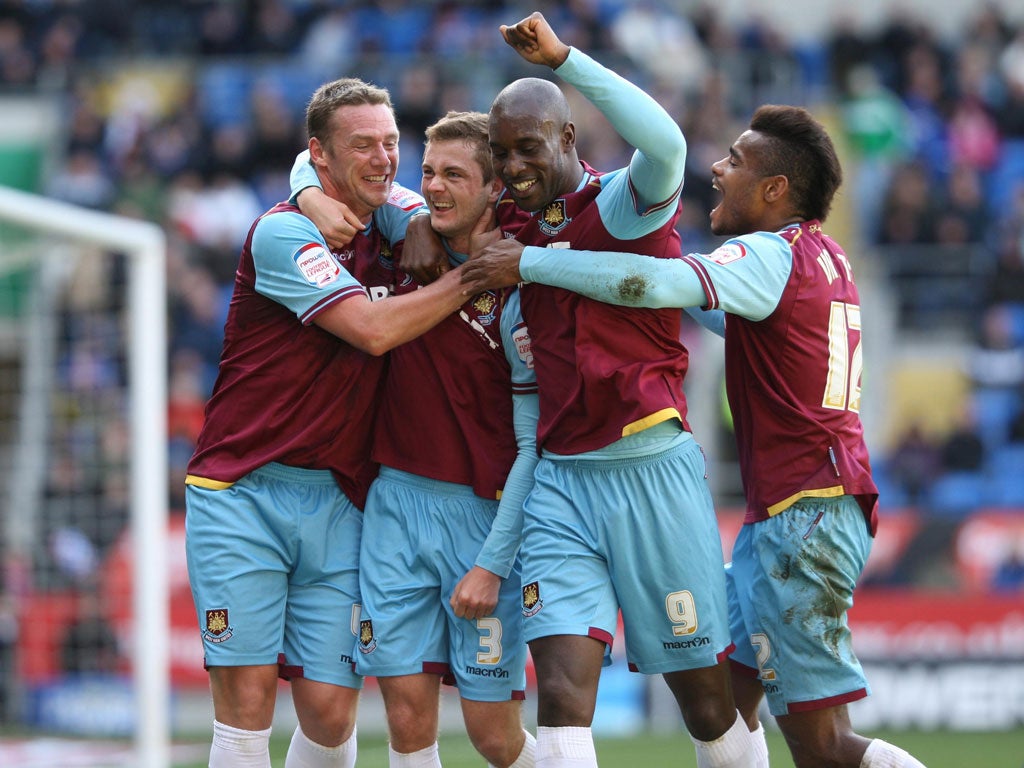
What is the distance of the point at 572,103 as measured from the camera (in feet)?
49.3

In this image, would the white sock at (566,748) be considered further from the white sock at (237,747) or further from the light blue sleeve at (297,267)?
the light blue sleeve at (297,267)

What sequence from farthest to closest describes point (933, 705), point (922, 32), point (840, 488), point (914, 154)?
point (922, 32) → point (914, 154) → point (933, 705) → point (840, 488)

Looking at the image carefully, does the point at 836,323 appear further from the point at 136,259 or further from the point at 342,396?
the point at 136,259

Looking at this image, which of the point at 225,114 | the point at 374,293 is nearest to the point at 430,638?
the point at 374,293

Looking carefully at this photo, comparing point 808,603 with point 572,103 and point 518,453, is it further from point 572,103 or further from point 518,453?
point 572,103

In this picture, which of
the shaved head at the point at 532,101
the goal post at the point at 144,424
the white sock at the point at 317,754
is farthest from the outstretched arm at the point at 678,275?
the goal post at the point at 144,424

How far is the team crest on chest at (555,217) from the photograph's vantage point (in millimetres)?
5336

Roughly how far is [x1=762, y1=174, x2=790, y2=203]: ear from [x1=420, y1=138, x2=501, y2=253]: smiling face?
3.33ft

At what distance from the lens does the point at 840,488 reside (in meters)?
5.25

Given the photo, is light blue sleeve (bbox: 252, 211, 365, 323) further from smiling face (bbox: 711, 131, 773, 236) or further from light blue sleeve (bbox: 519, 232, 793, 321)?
smiling face (bbox: 711, 131, 773, 236)

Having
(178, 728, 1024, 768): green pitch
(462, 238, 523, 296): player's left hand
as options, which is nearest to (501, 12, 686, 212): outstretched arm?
(462, 238, 523, 296): player's left hand

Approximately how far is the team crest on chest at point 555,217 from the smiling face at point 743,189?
60 cm

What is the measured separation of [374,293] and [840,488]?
1.90m

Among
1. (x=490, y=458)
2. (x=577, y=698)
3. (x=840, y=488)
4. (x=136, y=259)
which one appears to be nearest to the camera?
(x=577, y=698)
